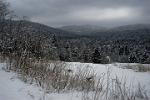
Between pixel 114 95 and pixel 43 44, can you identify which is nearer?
pixel 114 95

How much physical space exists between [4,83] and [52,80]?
89cm

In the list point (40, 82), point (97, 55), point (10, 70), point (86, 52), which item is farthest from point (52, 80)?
point (86, 52)

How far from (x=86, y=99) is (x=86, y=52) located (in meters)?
46.5

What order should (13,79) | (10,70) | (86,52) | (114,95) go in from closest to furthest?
(114,95) → (13,79) → (10,70) → (86,52)

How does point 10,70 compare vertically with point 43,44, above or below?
below

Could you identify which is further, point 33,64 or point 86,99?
point 33,64

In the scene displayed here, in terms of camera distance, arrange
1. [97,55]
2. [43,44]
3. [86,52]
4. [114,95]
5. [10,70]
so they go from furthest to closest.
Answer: [86,52]
[97,55]
[43,44]
[10,70]
[114,95]

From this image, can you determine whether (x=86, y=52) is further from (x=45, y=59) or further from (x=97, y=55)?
(x=45, y=59)

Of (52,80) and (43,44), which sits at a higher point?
(43,44)

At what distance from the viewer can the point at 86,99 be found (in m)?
3.52

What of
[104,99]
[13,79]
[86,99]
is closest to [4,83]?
[13,79]

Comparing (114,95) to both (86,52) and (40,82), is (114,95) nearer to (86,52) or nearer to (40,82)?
(40,82)

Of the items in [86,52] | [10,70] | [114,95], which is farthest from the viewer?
[86,52]

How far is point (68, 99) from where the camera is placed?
356 cm
